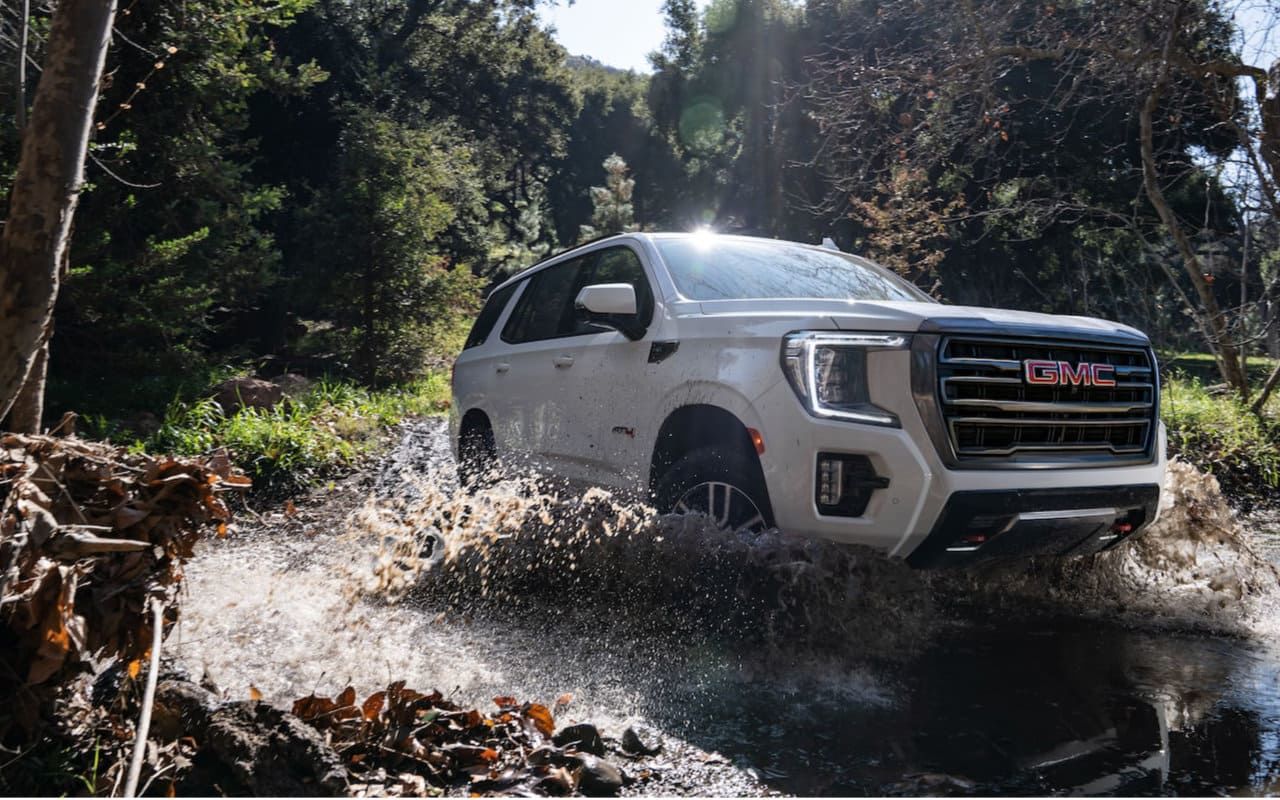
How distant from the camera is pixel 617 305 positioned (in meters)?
4.65

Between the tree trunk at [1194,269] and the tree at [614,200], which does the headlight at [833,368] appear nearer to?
the tree trunk at [1194,269]

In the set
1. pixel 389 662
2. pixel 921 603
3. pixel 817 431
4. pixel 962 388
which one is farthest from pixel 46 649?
pixel 921 603

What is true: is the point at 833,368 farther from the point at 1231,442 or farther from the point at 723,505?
the point at 1231,442

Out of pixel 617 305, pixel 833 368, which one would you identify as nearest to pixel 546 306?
pixel 617 305

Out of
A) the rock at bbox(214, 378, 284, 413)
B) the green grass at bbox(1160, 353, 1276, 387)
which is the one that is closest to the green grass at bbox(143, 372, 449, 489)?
the rock at bbox(214, 378, 284, 413)

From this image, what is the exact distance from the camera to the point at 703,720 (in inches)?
134

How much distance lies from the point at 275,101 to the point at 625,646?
16.2 m

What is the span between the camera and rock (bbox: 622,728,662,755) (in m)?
3.12

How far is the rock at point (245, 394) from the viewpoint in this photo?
34.5 feet

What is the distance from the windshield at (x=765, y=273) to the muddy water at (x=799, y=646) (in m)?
1.24

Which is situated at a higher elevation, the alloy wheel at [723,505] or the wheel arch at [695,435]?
the wheel arch at [695,435]

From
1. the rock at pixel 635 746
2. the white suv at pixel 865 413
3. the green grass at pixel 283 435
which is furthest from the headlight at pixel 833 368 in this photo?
the green grass at pixel 283 435

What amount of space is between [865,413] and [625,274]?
2033 mm

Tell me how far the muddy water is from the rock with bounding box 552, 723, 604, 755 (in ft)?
0.85
